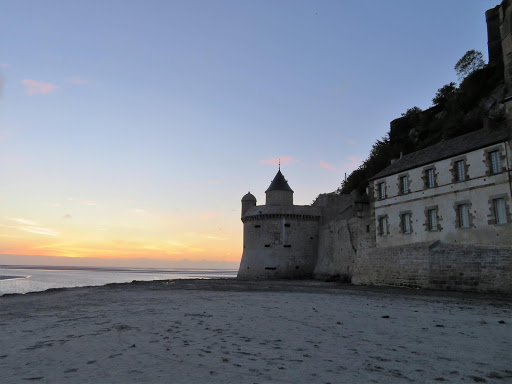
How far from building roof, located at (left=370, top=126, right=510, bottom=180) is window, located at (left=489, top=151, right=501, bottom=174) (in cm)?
62

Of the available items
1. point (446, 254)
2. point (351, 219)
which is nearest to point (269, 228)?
point (351, 219)

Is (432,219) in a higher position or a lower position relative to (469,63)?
lower

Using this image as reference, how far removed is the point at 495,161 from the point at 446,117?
25803mm

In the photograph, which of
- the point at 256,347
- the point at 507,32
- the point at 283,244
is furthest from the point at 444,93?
the point at 256,347

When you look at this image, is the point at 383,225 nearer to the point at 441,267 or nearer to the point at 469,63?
the point at 441,267

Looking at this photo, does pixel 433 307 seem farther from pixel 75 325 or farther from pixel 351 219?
pixel 351 219

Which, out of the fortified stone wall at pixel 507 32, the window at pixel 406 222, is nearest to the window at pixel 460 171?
the window at pixel 406 222

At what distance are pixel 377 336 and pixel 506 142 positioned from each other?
16.8m

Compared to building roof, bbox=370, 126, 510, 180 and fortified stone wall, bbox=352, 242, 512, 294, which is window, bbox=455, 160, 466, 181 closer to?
building roof, bbox=370, 126, 510, 180

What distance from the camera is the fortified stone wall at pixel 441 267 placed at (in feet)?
62.4

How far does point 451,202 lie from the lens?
22469mm

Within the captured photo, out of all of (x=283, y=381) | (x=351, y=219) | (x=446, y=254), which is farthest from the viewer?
(x=351, y=219)

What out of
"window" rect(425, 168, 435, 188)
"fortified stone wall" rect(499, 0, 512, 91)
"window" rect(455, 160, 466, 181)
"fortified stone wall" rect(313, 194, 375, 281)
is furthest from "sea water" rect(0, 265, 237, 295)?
"fortified stone wall" rect(499, 0, 512, 91)

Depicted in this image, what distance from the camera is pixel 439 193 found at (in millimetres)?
23375
